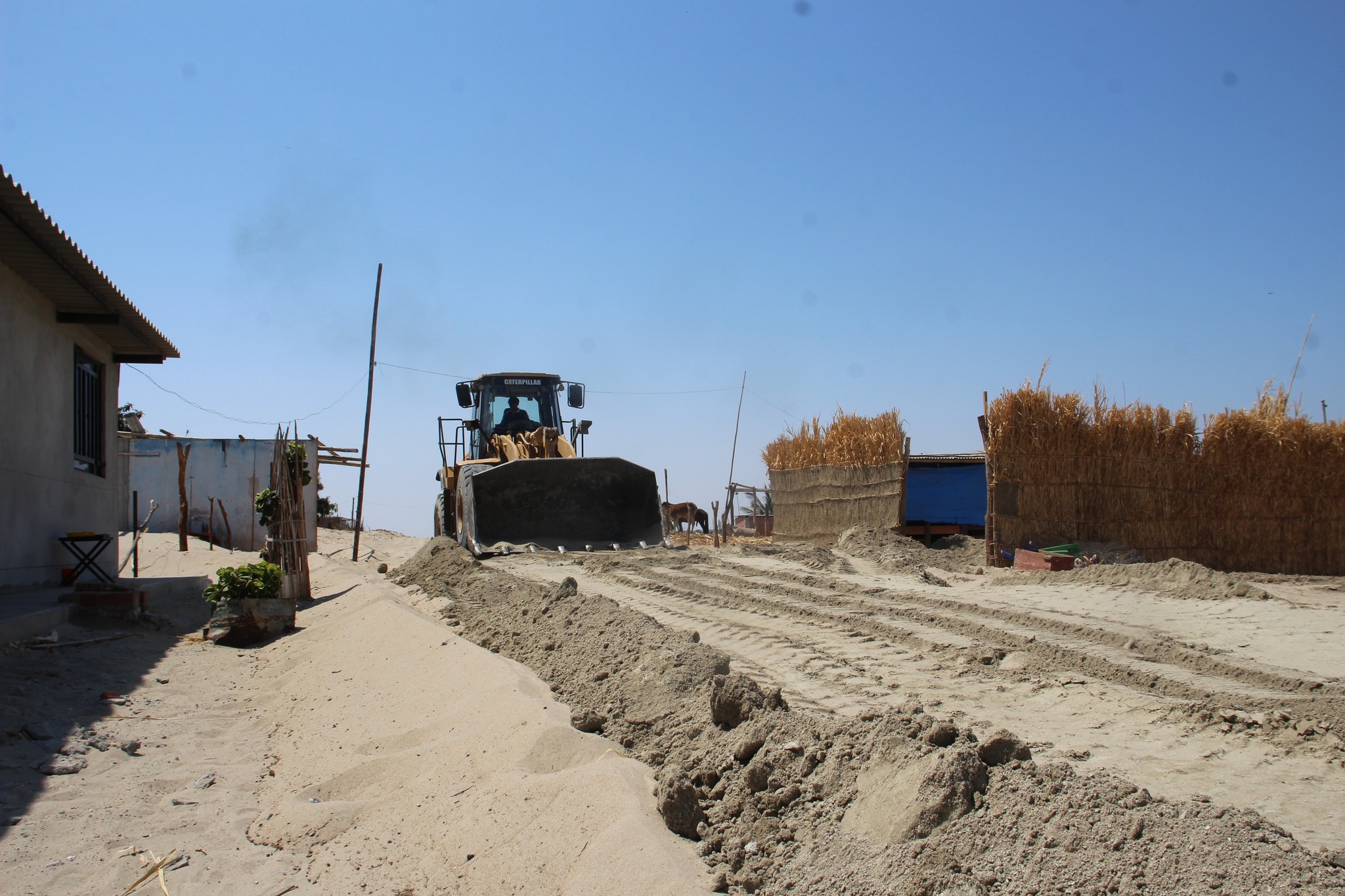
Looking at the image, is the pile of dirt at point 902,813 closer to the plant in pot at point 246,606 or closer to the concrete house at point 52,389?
the plant in pot at point 246,606

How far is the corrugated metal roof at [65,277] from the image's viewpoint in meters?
8.10

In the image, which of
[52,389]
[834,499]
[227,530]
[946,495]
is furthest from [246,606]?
[227,530]

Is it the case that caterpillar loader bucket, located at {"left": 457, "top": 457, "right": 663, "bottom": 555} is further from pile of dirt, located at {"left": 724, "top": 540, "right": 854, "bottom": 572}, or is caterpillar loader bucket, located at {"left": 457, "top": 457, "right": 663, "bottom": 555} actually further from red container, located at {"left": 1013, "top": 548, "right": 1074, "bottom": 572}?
red container, located at {"left": 1013, "top": 548, "right": 1074, "bottom": 572}

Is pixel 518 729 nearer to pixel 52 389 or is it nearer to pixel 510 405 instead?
pixel 52 389

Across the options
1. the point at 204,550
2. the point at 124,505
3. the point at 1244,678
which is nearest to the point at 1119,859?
the point at 1244,678

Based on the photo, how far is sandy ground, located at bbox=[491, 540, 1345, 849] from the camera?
3492 mm

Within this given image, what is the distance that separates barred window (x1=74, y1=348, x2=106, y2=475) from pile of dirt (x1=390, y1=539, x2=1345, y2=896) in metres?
10.7

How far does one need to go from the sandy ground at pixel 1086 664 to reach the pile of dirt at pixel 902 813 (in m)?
0.59

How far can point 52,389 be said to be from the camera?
35.5 feet

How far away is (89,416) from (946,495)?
14083 mm

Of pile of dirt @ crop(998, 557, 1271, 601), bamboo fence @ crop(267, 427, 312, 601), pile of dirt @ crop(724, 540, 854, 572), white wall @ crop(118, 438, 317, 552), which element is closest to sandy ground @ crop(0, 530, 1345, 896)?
pile of dirt @ crop(998, 557, 1271, 601)

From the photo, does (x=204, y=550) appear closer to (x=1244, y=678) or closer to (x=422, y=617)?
(x=422, y=617)

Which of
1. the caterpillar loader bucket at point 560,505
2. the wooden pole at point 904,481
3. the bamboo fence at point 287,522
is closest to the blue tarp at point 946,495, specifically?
the wooden pole at point 904,481

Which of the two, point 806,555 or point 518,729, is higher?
point 806,555
